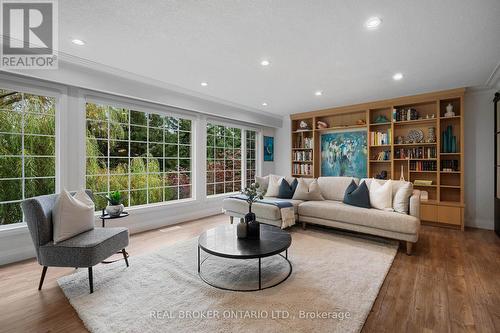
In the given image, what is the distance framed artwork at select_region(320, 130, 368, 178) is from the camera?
17.7ft

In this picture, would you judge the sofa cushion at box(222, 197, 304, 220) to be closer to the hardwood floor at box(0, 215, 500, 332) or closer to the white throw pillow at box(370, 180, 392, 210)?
the white throw pillow at box(370, 180, 392, 210)

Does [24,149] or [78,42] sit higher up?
[78,42]

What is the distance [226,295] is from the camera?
6.88 feet

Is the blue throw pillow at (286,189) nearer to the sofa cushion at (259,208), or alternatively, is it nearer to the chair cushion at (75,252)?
the sofa cushion at (259,208)

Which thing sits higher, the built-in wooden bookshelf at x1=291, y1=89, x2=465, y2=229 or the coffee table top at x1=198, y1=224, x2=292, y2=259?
the built-in wooden bookshelf at x1=291, y1=89, x2=465, y2=229

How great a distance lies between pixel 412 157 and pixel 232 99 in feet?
12.3

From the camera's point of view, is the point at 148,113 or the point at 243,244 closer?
the point at 243,244

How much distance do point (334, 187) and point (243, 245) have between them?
2656 mm

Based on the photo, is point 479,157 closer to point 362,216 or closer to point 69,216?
point 362,216

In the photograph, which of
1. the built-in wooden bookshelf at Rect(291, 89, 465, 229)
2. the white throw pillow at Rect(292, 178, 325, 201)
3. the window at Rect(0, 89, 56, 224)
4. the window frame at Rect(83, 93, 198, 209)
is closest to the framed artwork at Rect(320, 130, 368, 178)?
the built-in wooden bookshelf at Rect(291, 89, 465, 229)

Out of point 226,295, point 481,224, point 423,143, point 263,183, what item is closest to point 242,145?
point 263,183

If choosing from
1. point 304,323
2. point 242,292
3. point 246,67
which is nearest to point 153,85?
point 246,67

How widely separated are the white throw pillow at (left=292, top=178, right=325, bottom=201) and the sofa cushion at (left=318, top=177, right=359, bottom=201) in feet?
0.56

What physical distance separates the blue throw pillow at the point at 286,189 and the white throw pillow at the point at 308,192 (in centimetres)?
12
